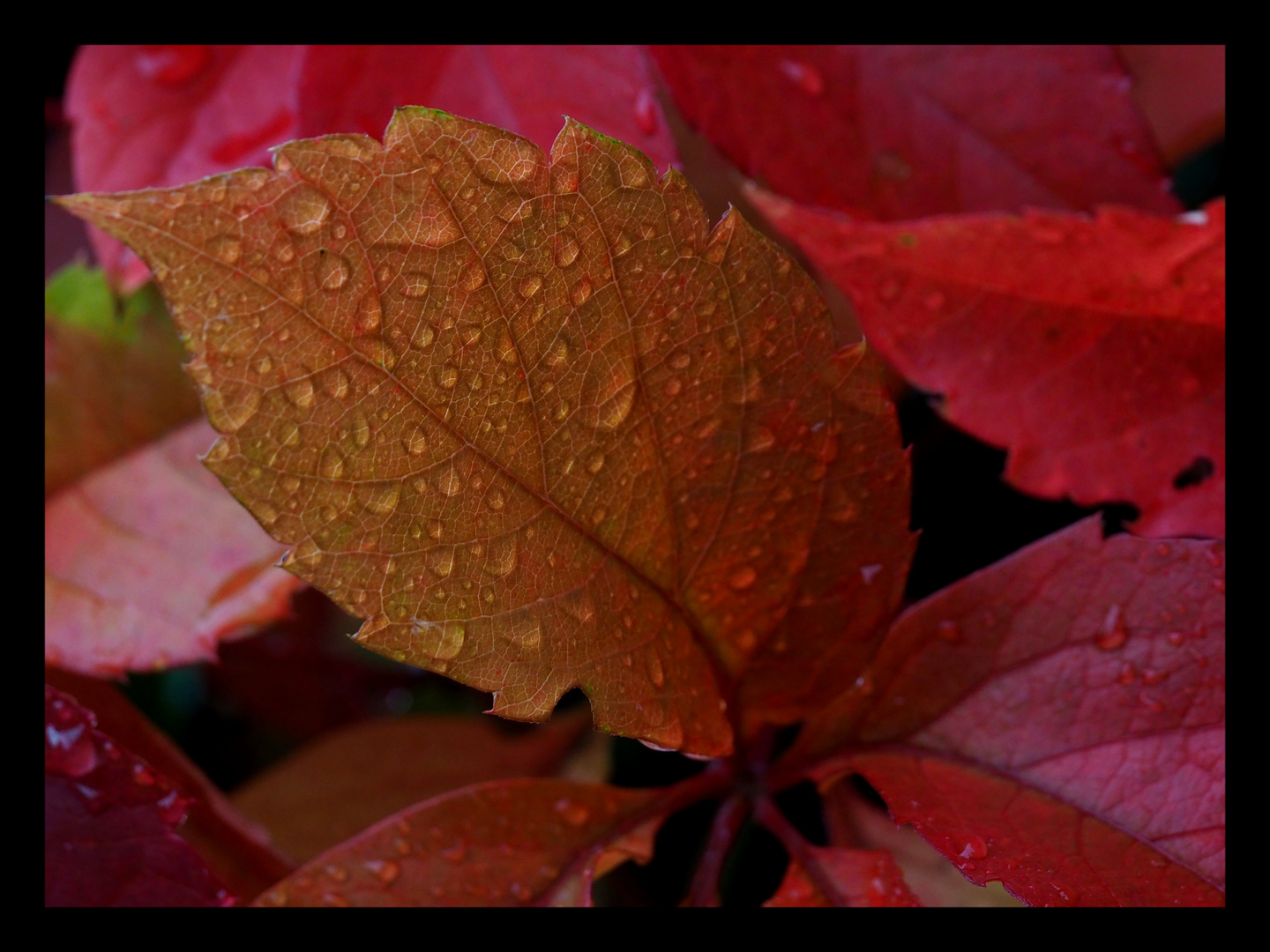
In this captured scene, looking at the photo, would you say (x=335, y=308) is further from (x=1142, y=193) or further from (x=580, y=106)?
(x=1142, y=193)

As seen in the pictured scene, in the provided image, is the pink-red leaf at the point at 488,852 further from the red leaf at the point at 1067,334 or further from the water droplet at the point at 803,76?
the water droplet at the point at 803,76

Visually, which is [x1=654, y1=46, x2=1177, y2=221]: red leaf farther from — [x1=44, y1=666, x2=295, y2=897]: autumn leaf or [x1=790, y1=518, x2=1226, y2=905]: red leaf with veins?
[x1=44, y1=666, x2=295, y2=897]: autumn leaf

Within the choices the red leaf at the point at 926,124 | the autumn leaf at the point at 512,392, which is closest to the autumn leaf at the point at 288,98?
the red leaf at the point at 926,124

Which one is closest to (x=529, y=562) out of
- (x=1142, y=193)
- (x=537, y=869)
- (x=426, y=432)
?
(x=426, y=432)

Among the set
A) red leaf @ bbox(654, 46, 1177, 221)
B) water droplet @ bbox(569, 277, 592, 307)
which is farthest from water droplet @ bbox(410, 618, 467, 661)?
red leaf @ bbox(654, 46, 1177, 221)

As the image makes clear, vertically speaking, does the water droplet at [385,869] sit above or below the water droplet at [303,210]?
below

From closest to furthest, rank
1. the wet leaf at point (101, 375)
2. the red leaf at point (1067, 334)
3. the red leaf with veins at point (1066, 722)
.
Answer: the red leaf with veins at point (1066, 722) → the red leaf at point (1067, 334) → the wet leaf at point (101, 375)
